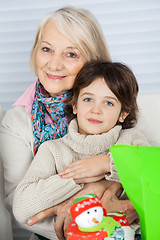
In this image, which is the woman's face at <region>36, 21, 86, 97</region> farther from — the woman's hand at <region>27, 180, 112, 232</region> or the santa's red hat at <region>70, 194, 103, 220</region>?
the santa's red hat at <region>70, 194, 103, 220</region>

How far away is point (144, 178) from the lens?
87 centimetres

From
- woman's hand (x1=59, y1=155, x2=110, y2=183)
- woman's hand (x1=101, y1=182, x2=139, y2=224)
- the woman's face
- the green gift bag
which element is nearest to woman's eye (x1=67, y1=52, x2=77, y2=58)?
the woman's face

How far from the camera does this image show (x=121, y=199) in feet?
4.57

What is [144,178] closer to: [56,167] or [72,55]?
[56,167]

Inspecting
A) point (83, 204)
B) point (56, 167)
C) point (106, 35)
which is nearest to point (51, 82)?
point (56, 167)

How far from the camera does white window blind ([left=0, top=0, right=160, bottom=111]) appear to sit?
2057mm

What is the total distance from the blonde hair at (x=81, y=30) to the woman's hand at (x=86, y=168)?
0.50 m

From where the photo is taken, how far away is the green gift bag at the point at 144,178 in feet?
2.86

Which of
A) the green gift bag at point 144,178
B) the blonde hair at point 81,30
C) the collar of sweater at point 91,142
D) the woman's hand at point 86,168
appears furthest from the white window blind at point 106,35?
the green gift bag at point 144,178

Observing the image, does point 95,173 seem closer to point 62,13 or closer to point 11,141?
point 11,141

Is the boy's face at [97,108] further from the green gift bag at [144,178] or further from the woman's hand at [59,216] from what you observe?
the green gift bag at [144,178]

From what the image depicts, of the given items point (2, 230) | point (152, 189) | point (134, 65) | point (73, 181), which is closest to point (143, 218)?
point (152, 189)

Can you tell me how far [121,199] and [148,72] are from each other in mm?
990

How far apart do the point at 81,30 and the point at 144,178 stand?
2.84ft
